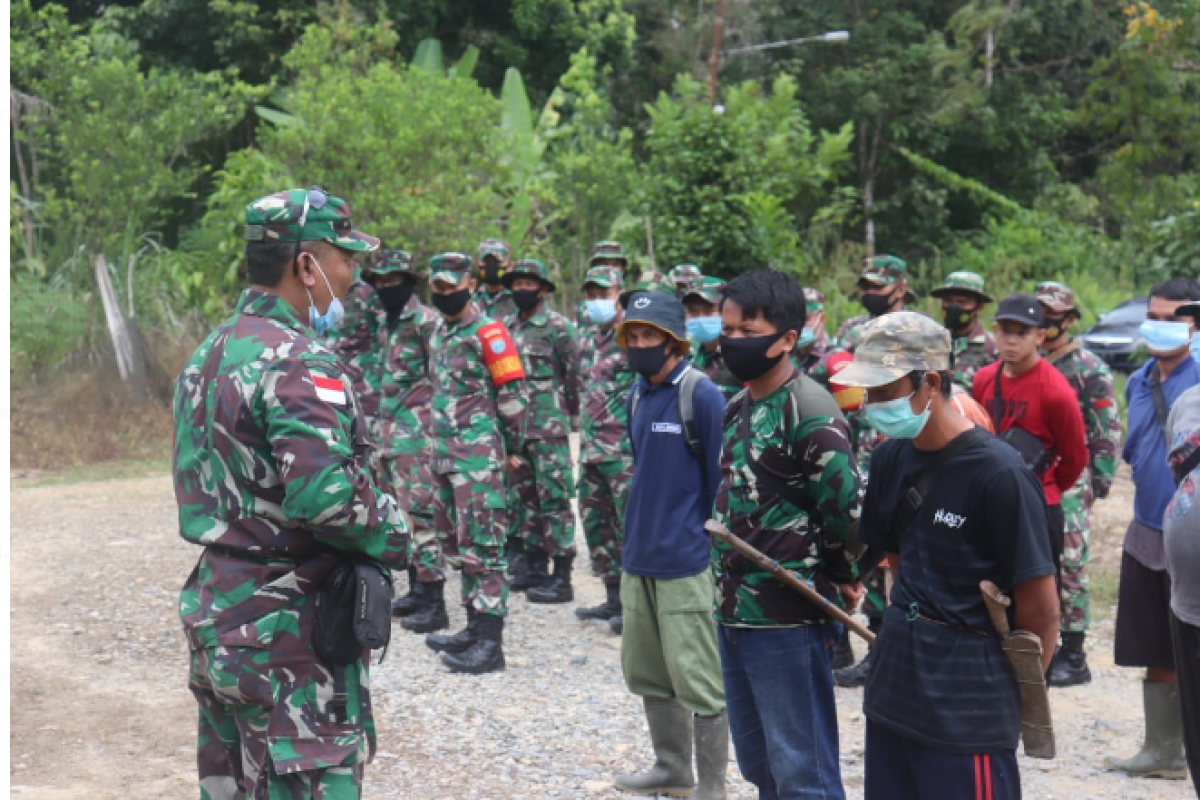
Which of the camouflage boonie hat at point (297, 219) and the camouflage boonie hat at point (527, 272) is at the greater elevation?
the camouflage boonie hat at point (297, 219)

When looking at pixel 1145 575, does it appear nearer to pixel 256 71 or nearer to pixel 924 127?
pixel 256 71

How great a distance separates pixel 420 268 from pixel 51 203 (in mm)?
4553

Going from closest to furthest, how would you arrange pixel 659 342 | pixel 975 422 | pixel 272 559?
pixel 272 559 → pixel 975 422 → pixel 659 342

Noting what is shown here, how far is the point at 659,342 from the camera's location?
5.47 m

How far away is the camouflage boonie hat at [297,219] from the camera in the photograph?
3.62 m

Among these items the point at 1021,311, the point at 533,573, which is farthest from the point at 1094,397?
the point at 533,573

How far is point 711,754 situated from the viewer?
17.1 feet

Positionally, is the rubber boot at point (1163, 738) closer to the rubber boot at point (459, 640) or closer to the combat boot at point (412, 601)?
the rubber boot at point (459, 640)

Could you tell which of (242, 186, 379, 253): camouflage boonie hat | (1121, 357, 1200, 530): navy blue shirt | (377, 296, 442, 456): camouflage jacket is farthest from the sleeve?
(377, 296, 442, 456): camouflage jacket

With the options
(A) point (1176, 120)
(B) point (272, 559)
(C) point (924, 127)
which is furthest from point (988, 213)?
(B) point (272, 559)

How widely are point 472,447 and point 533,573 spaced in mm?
2324

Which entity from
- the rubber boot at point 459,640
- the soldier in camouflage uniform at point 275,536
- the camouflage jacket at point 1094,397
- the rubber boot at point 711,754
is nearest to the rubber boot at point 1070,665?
the camouflage jacket at point 1094,397

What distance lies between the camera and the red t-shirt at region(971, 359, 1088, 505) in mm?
6312

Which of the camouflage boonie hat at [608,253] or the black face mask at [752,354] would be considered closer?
the black face mask at [752,354]
